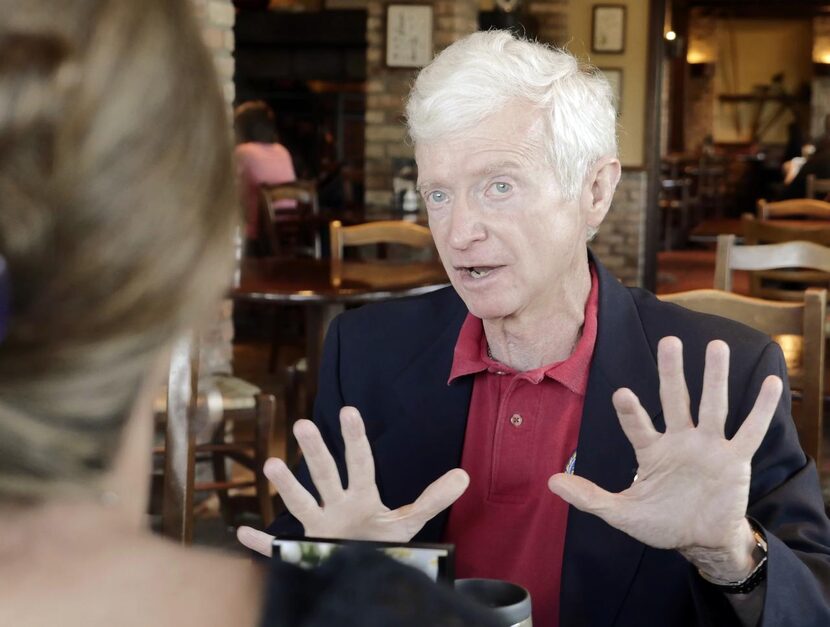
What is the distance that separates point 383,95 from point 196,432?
5494 millimetres

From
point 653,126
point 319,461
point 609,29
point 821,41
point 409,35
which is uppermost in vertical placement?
point 821,41

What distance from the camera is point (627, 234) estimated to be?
30.3 ft

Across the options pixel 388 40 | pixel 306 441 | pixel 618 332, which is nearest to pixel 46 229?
pixel 306 441

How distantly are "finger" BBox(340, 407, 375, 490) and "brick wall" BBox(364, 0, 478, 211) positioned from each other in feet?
20.5

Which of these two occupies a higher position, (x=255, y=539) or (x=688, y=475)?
(x=688, y=475)

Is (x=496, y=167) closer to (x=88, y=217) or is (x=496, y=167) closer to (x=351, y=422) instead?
(x=351, y=422)

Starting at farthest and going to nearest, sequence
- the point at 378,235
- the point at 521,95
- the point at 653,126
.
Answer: the point at 653,126, the point at 378,235, the point at 521,95

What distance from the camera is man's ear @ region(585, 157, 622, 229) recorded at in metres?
1.63

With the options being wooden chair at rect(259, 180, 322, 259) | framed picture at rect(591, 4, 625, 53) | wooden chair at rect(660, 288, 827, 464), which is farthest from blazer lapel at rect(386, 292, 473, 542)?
framed picture at rect(591, 4, 625, 53)

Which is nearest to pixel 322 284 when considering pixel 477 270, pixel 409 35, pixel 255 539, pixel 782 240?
pixel 782 240

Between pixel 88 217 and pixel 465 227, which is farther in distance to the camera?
pixel 465 227

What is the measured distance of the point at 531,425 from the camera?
1.49 m

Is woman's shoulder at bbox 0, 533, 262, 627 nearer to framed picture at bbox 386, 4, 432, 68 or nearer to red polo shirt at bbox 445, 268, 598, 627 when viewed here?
red polo shirt at bbox 445, 268, 598, 627

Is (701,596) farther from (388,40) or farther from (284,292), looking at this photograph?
(388,40)
